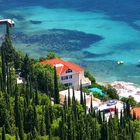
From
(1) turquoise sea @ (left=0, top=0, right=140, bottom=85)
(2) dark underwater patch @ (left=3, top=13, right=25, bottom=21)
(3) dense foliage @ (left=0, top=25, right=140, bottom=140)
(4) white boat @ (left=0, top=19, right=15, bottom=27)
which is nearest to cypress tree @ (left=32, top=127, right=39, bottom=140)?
(3) dense foliage @ (left=0, top=25, right=140, bottom=140)

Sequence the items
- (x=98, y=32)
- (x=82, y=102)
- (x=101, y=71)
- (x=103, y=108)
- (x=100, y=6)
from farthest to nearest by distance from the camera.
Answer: (x=100, y=6) < (x=98, y=32) < (x=101, y=71) < (x=103, y=108) < (x=82, y=102)

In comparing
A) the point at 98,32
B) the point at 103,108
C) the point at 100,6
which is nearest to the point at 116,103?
the point at 103,108

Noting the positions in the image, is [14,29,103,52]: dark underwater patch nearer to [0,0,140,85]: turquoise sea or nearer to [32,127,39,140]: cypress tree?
[0,0,140,85]: turquoise sea

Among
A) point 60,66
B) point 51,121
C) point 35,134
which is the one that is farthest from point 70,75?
point 35,134

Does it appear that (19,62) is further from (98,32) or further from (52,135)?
(98,32)

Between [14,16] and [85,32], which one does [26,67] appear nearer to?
[85,32]

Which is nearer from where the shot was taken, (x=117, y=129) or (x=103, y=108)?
(x=117, y=129)

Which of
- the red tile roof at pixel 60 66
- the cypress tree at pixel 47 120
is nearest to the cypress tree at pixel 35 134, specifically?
the cypress tree at pixel 47 120

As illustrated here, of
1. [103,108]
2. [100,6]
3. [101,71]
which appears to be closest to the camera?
[103,108]
